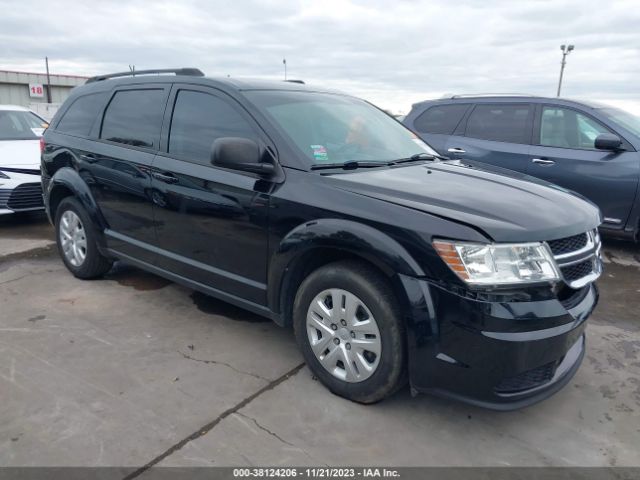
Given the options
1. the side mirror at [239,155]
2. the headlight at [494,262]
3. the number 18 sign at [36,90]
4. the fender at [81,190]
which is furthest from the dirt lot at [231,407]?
the number 18 sign at [36,90]

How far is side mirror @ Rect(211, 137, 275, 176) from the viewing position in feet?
9.71

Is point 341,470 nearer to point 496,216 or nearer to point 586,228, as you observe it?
point 496,216

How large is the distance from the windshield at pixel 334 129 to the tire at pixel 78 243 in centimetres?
215

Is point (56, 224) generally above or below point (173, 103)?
below

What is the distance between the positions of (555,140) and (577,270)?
4.00 meters

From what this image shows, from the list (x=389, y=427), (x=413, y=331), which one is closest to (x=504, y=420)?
(x=389, y=427)

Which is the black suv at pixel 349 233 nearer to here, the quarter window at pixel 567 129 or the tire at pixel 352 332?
the tire at pixel 352 332

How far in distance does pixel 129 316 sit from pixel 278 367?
1428mm

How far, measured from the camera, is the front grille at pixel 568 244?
2518 mm

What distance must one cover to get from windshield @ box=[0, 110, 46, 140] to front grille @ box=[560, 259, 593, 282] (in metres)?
7.93

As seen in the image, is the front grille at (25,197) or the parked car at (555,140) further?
the front grille at (25,197)

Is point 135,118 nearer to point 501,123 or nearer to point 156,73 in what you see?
point 156,73

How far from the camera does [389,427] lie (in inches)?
106

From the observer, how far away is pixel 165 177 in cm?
367
